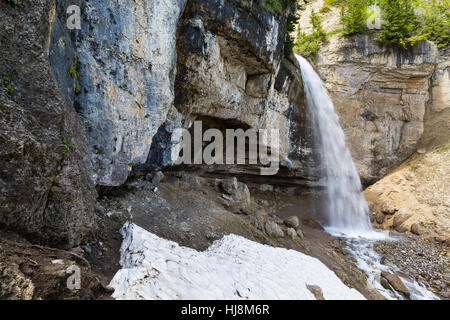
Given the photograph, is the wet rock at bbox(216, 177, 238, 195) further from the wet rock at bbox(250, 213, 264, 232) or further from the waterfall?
the waterfall

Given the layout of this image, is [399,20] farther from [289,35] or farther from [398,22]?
[289,35]

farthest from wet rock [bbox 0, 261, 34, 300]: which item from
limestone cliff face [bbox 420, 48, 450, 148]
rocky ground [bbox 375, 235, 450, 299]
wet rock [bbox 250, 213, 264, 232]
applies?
limestone cliff face [bbox 420, 48, 450, 148]

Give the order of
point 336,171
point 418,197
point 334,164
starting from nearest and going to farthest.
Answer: point 418,197 < point 334,164 < point 336,171

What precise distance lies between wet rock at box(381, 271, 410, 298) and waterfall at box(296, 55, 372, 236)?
585 cm

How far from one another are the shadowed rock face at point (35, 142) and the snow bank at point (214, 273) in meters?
1.17

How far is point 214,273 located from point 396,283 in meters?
7.56

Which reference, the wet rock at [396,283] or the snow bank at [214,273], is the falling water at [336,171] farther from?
the snow bank at [214,273]

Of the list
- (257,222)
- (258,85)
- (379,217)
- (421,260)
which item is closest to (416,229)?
(379,217)

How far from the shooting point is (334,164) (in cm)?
1605

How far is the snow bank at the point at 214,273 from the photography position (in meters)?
2.95

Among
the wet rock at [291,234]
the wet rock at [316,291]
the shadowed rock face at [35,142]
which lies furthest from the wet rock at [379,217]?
the shadowed rock face at [35,142]

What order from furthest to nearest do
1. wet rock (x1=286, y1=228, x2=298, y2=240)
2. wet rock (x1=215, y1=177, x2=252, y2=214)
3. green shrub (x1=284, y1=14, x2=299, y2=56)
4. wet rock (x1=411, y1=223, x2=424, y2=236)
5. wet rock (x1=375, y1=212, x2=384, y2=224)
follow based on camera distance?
1. wet rock (x1=375, y1=212, x2=384, y2=224)
2. wet rock (x1=411, y1=223, x2=424, y2=236)
3. green shrub (x1=284, y1=14, x2=299, y2=56)
4. wet rock (x1=215, y1=177, x2=252, y2=214)
5. wet rock (x1=286, y1=228, x2=298, y2=240)

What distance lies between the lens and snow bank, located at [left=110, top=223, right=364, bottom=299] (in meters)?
2.95

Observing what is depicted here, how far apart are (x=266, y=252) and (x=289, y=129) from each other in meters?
9.62
